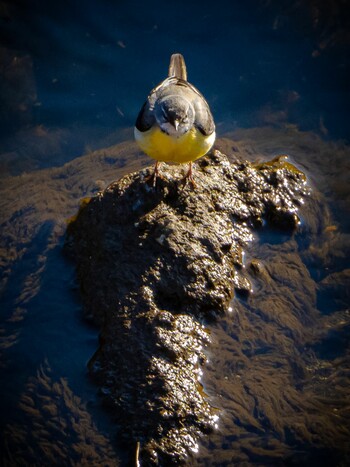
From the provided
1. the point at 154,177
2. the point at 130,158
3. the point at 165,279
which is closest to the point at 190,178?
the point at 154,177

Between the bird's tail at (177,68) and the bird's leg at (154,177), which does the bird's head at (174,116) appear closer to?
the bird's leg at (154,177)

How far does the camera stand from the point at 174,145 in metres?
4.23

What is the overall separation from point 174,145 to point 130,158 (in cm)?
254

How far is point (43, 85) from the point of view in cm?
782

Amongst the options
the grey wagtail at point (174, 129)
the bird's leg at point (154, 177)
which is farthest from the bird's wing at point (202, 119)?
the bird's leg at point (154, 177)

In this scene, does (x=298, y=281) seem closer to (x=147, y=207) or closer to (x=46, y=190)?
(x=147, y=207)

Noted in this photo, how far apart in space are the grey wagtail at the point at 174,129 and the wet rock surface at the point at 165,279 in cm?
28

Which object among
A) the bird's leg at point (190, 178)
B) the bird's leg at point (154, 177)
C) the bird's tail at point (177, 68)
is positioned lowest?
the bird's leg at point (154, 177)

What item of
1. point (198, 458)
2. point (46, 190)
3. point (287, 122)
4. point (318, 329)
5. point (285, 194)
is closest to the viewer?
point (198, 458)

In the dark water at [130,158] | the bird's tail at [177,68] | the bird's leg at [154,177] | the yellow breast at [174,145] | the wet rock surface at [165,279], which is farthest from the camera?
the bird's tail at [177,68]

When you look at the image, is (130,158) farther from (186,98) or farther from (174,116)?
(174,116)

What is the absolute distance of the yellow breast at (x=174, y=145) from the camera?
4246 mm

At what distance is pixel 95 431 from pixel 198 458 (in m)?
0.84

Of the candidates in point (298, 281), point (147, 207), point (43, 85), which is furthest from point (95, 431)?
point (43, 85)
